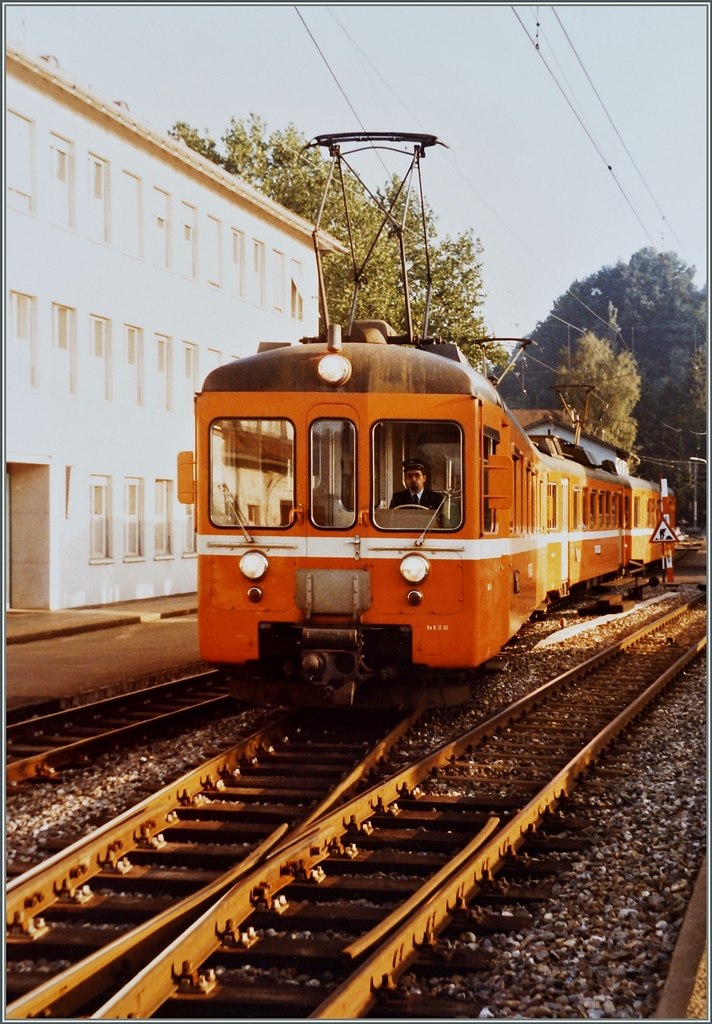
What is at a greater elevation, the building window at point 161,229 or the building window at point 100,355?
the building window at point 161,229

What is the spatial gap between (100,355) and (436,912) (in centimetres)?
843

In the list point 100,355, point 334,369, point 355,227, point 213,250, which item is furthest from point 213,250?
point 334,369

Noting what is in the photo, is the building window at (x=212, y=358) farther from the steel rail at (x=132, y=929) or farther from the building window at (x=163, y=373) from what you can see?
the steel rail at (x=132, y=929)

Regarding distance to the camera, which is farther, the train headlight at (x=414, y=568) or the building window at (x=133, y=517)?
the building window at (x=133, y=517)

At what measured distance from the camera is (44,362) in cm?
822

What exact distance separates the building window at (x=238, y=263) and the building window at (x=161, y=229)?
0.60 metres

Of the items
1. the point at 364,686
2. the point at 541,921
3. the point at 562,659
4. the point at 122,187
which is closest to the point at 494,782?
the point at 364,686

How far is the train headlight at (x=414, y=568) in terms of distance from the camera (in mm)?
7570

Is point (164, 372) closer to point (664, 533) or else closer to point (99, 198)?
point (99, 198)

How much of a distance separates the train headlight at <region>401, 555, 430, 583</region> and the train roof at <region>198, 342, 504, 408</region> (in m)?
1.13

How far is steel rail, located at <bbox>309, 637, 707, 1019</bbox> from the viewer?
3615mm

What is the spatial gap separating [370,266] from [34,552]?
4055 millimetres

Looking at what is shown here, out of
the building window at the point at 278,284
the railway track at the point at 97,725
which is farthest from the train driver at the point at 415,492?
the railway track at the point at 97,725

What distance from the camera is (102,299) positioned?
11.3 metres
